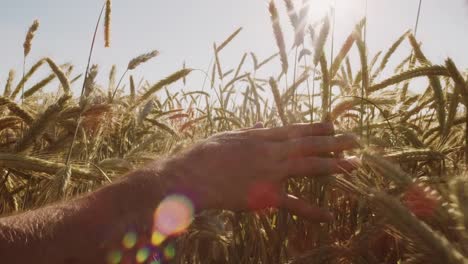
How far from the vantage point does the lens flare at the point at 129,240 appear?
109 centimetres

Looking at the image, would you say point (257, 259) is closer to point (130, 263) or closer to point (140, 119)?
point (130, 263)

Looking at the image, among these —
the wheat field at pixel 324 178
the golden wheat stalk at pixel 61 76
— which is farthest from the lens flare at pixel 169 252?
the golden wheat stalk at pixel 61 76

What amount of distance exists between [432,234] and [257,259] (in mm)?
906

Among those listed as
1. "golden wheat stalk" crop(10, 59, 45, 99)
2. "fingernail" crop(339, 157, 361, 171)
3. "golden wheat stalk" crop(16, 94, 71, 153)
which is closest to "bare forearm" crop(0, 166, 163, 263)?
"golden wheat stalk" crop(16, 94, 71, 153)

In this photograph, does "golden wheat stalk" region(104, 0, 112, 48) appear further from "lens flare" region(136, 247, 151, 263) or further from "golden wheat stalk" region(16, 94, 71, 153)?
"lens flare" region(136, 247, 151, 263)

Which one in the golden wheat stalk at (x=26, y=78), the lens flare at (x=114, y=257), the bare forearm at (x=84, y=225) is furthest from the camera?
the golden wheat stalk at (x=26, y=78)

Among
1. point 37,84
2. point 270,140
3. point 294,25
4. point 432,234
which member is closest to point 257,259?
point 270,140

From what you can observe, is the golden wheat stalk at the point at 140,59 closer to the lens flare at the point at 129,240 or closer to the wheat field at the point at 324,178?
the wheat field at the point at 324,178

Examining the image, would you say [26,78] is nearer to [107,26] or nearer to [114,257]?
[107,26]

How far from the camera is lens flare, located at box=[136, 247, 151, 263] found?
1188 millimetres

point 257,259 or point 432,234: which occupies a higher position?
point 432,234

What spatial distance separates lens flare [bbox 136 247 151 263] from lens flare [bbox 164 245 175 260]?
0.10 meters

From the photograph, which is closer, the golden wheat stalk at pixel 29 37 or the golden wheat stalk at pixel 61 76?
the golden wheat stalk at pixel 61 76

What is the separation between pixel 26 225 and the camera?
970 millimetres
